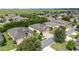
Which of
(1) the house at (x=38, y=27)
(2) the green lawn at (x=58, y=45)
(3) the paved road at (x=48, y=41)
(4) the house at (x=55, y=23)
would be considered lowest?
(2) the green lawn at (x=58, y=45)

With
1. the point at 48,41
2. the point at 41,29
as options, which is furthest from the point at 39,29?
the point at 48,41

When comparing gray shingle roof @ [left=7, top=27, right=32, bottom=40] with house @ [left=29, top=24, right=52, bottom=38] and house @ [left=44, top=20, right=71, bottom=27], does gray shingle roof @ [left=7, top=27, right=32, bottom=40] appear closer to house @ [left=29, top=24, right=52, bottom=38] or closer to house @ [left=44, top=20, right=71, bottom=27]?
house @ [left=29, top=24, right=52, bottom=38]

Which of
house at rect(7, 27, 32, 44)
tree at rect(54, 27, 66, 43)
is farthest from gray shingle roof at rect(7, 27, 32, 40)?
tree at rect(54, 27, 66, 43)

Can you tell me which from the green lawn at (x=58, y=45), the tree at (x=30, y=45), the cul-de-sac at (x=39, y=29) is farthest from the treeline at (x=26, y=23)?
the green lawn at (x=58, y=45)

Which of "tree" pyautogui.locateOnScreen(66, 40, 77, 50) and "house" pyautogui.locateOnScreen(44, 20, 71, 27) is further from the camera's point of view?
"house" pyautogui.locateOnScreen(44, 20, 71, 27)

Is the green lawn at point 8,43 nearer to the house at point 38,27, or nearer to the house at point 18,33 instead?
the house at point 18,33

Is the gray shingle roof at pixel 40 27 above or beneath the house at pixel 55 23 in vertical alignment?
beneath
